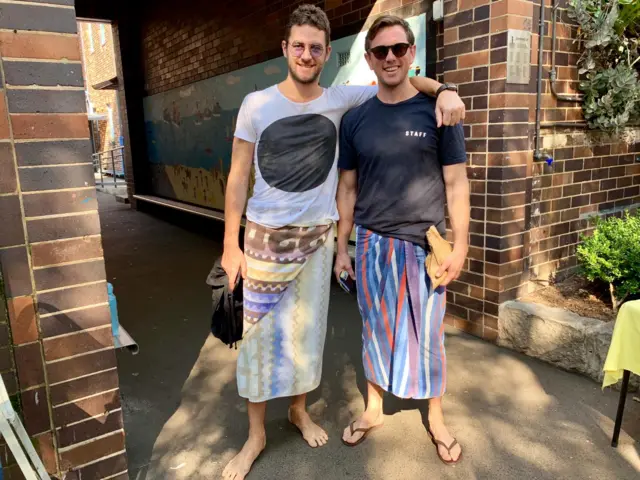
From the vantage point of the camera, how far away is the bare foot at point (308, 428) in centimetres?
282

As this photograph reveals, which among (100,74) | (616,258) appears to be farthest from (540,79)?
(100,74)

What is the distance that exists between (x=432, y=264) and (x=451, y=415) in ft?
3.55

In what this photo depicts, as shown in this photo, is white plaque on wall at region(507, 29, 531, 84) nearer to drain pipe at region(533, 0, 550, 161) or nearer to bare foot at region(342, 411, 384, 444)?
drain pipe at region(533, 0, 550, 161)

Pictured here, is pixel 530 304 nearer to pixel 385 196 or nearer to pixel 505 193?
pixel 505 193

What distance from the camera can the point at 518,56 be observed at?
371 centimetres

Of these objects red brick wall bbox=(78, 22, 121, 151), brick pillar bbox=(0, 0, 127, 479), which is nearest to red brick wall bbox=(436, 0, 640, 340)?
brick pillar bbox=(0, 0, 127, 479)

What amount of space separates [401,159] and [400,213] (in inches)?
10.0

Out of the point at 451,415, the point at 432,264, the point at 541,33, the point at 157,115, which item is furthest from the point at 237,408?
the point at 157,115

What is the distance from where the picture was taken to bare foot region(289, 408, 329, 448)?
282 cm

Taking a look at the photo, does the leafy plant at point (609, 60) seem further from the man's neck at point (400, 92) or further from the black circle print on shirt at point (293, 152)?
the black circle print on shirt at point (293, 152)

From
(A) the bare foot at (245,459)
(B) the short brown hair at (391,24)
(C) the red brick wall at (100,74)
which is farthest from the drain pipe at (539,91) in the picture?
(C) the red brick wall at (100,74)

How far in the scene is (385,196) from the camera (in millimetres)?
2568

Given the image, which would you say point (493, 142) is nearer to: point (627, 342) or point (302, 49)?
point (627, 342)

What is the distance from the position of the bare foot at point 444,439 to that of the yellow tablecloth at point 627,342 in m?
0.82
